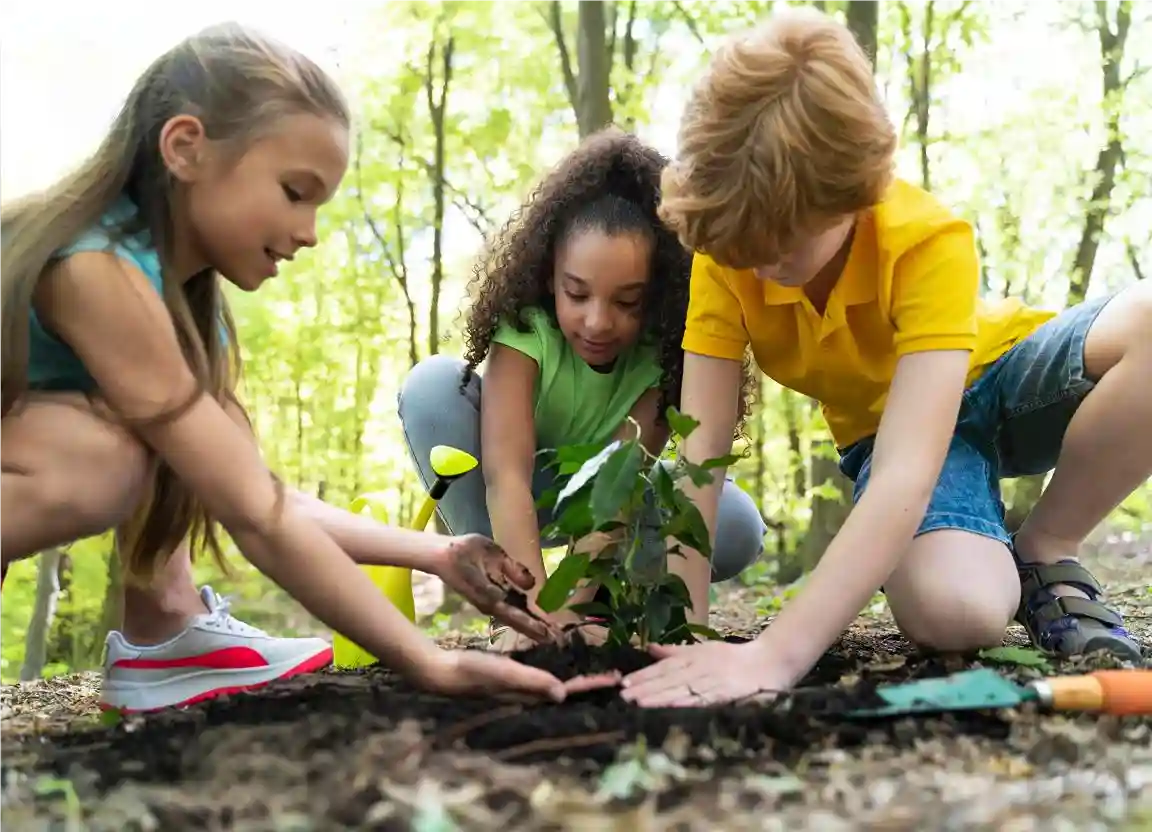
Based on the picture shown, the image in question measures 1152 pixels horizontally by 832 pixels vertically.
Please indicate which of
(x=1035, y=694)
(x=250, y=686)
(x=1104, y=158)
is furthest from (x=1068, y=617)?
(x=1104, y=158)

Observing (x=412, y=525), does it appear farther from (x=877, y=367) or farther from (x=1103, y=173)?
(x=1103, y=173)

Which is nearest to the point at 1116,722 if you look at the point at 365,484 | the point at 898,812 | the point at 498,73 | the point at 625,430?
the point at 898,812

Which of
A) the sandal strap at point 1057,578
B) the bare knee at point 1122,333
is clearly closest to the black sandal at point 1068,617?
the sandal strap at point 1057,578

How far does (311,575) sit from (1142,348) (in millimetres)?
1629

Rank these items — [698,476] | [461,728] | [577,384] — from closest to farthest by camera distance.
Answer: [461,728] → [698,476] → [577,384]

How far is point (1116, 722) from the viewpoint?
128 centimetres

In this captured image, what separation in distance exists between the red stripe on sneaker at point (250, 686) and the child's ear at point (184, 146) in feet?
2.91

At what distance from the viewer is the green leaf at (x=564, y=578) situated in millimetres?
1604

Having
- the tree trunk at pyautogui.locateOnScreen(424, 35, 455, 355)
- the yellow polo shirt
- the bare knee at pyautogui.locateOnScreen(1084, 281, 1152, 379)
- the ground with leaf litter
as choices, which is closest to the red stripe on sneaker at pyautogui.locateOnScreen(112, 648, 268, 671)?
the ground with leaf litter

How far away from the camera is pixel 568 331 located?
220 cm

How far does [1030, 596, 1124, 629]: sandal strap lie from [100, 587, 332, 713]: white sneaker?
4.98 ft

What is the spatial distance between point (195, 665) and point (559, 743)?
38.8 inches

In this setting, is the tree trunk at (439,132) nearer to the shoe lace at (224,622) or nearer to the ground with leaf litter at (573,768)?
the shoe lace at (224,622)

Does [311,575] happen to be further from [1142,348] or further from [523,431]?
[1142,348]
